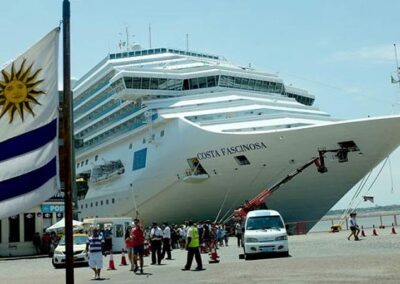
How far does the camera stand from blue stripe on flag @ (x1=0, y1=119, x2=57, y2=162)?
20.2 feet

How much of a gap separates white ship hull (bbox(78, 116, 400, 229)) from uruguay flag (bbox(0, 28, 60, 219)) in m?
26.5

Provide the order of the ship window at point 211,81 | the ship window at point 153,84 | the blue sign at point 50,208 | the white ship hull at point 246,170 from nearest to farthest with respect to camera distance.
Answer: the blue sign at point 50,208
the white ship hull at point 246,170
the ship window at point 211,81
the ship window at point 153,84

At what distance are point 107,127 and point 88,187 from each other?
4934mm

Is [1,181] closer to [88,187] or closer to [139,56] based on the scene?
[88,187]

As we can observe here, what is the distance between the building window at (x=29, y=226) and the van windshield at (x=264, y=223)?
14.2 meters

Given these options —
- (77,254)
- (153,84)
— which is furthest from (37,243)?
(153,84)

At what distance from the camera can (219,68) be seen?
43906mm

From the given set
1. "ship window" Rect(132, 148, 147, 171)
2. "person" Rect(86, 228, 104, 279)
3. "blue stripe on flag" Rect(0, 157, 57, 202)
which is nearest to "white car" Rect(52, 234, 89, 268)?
"person" Rect(86, 228, 104, 279)

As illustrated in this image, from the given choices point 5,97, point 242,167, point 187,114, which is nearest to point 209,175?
point 242,167

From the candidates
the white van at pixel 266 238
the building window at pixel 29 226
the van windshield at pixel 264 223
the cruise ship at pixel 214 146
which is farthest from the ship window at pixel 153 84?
the white van at pixel 266 238

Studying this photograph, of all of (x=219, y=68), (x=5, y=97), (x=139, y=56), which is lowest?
(x=5, y=97)

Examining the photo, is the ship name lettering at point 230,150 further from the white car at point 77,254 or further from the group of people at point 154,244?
the white car at point 77,254

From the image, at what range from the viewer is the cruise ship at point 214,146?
3250 cm

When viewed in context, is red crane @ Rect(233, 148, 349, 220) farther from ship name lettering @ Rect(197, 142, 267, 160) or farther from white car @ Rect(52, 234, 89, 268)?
white car @ Rect(52, 234, 89, 268)
